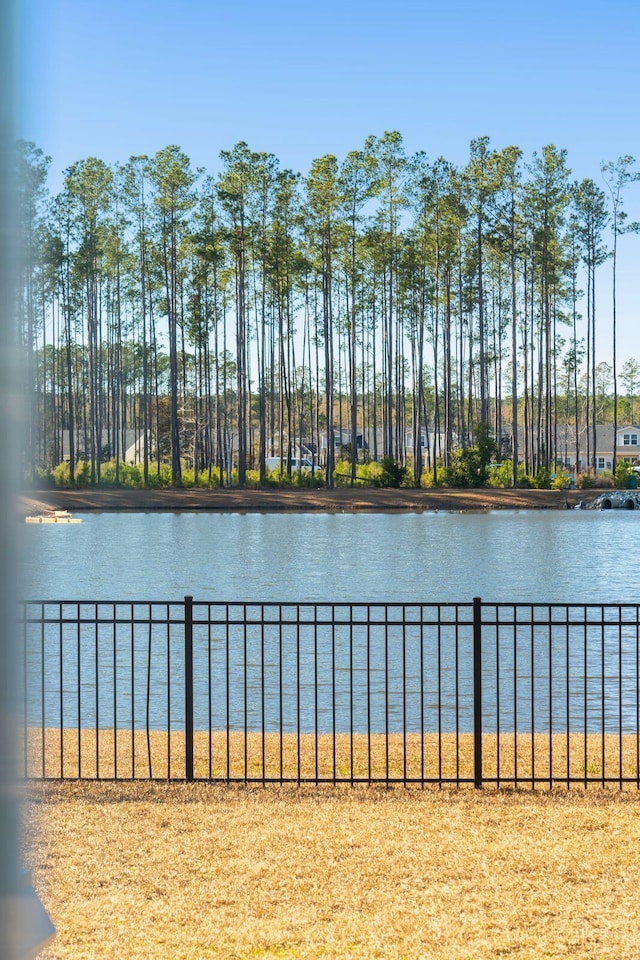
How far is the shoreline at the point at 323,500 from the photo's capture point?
229 feet

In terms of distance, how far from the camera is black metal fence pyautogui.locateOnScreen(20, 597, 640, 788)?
882 cm

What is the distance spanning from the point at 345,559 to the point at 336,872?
32.6 metres

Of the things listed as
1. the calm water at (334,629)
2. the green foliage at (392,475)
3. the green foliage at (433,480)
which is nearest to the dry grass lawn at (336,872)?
the calm water at (334,629)

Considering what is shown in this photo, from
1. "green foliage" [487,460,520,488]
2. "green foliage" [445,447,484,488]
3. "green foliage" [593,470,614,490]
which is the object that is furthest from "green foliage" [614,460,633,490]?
"green foliage" [445,447,484,488]

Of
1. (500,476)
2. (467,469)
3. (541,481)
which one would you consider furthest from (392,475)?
(541,481)

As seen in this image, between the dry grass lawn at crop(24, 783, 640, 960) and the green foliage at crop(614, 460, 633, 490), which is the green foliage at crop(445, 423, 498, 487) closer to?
the green foliage at crop(614, 460, 633, 490)

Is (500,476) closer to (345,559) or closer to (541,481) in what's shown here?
(541,481)

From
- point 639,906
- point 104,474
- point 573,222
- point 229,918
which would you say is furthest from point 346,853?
point 573,222

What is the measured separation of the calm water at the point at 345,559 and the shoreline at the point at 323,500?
7.27 meters

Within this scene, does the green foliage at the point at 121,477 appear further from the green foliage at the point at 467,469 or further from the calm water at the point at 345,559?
the green foliage at the point at 467,469

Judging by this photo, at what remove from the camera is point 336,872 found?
6.60 m

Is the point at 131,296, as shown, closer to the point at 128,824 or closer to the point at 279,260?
the point at 279,260

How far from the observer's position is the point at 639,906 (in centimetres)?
597

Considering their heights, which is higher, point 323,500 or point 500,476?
point 500,476
